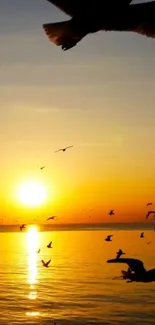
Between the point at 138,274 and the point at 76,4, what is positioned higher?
the point at 138,274

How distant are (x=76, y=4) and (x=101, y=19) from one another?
483 millimetres

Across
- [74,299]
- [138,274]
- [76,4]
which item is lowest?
[76,4]

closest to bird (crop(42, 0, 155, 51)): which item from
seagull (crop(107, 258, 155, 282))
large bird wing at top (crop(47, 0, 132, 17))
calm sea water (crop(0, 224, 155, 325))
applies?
large bird wing at top (crop(47, 0, 132, 17))

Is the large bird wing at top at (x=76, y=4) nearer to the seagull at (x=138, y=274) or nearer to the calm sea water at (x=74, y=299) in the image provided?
the seagull at (x=138, y=274)

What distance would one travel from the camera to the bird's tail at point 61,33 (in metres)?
4.82

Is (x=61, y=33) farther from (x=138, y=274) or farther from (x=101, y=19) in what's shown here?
(x=138, y=274)

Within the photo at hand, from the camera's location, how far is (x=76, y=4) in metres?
4.64

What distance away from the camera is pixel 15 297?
4859cm

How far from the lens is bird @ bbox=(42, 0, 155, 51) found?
15.3ft

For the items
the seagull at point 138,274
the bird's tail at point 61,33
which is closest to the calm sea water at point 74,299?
the seagull at point 138,274

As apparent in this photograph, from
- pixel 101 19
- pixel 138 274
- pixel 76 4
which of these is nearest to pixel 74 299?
pixel 138 274

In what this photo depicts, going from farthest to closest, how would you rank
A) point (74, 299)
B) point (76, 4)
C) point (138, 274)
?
1. point (74, 299)
2. point (138, 274)
3. point (76, 4)

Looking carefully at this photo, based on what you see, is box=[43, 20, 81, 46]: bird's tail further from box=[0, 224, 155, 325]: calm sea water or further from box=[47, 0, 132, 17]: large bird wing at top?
box=[0, 224, 155, 325]: calm sea water

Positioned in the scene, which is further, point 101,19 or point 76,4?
point 101,19
